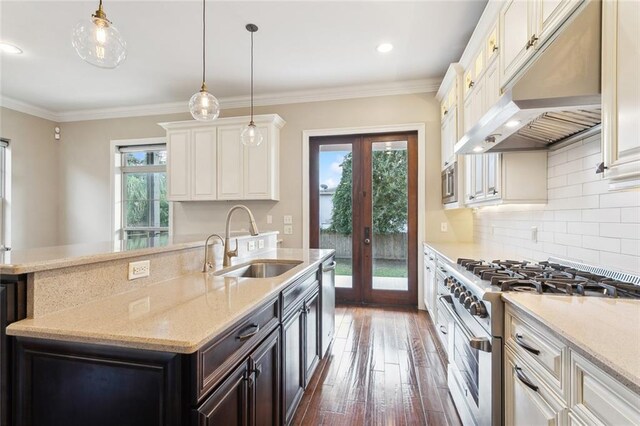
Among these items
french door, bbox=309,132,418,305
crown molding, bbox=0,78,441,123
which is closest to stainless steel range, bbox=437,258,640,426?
french door, bbox=309,132,418,305

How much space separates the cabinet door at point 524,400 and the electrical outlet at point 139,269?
170 centimetres

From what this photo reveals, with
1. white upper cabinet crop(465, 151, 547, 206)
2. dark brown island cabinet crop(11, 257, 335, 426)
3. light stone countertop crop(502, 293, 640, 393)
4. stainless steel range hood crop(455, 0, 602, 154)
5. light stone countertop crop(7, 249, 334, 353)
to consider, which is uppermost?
stainless steel range hood crop(455, 0, 602, 154)

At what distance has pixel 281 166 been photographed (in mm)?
4410

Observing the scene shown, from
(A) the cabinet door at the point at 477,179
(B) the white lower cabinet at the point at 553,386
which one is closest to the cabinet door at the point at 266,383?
(B) the white lower cabinet at the point at 553,386

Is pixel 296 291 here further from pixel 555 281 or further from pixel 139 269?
pixel 555 281

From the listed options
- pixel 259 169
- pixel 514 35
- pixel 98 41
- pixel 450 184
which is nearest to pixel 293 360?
pixel 98 41

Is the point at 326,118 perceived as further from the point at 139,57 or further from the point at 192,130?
the point at 139,57

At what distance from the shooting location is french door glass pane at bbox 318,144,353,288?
4.30 metres

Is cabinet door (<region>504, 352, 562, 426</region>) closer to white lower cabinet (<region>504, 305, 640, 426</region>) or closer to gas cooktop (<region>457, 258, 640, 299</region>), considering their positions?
white lower cabinet (<region>504, 305, 640, 426</region>)

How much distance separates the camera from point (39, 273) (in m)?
1.07

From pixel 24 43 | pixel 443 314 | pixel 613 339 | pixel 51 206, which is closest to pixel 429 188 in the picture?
pixel 443 314

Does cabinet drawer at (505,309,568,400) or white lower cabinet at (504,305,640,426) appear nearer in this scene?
white lower cabinet at (504,305,640,426)

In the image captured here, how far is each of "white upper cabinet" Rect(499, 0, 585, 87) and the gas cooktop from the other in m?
1.21

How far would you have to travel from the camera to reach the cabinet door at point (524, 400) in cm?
105
